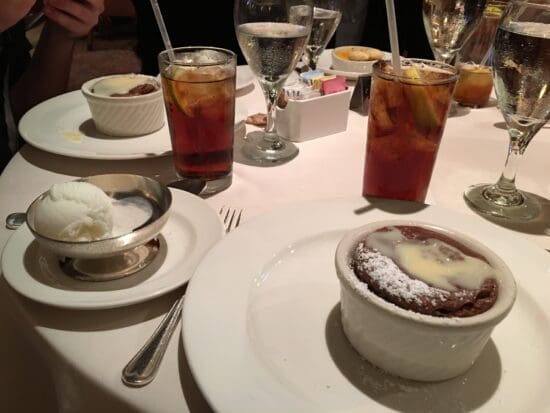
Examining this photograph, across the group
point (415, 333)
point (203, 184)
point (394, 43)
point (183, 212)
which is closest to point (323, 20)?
point (394, 43)

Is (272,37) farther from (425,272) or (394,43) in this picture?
(425,272)

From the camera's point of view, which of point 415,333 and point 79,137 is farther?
point 79,137

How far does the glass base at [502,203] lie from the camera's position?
2.85ft

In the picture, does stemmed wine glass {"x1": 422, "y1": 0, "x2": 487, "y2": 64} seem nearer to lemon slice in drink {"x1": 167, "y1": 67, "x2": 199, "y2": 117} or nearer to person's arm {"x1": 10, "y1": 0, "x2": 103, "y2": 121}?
lemon slice in drink {"x1": 167, "y1": 67, "x2": 199, "y2": 117}

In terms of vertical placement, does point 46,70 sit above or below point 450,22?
below

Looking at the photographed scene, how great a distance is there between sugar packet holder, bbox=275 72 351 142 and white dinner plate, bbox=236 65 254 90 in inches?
10.2

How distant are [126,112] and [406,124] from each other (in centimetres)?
60

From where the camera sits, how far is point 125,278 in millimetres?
634

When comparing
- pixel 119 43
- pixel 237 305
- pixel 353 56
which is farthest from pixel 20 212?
pixel 119 43

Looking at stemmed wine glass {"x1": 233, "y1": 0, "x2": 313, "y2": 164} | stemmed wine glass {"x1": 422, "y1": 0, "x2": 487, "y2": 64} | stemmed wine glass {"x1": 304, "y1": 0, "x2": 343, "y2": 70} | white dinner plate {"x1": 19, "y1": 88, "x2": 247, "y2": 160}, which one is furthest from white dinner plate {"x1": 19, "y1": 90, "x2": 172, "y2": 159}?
stemmed wine glass {"x1": 422, "y1": 0, "x2": 487, "y2": 64}

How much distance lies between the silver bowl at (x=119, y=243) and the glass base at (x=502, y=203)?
0.59 m

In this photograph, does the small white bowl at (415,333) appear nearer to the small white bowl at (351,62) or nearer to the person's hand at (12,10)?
the small white bowl at (351,62)

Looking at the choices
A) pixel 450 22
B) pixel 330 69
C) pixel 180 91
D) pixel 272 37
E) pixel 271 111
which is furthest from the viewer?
pixel 330 69

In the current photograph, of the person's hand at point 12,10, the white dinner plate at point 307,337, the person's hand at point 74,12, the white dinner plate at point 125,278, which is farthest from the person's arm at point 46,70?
the white dinner plate at point 307,337
